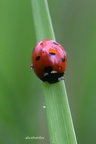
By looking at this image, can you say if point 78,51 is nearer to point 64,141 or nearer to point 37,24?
point 37,24

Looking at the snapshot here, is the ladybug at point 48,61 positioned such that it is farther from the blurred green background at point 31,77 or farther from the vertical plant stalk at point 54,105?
the blurred green background at point 31,77

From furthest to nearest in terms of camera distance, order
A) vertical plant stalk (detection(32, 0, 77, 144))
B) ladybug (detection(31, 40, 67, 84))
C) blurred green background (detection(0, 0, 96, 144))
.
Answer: blurred green background (detection(0, 0, 96, 144)) < ladybug (detection(31, 40, 67, 84)) < vertical plant stalk (detection(32, 0, 77, 144))

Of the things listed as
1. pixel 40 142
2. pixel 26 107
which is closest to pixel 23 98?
pixel 26 107

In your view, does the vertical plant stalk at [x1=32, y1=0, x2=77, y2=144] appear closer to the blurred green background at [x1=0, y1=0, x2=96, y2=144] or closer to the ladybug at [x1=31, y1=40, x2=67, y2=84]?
the ladybug at [x1=31, y1=40, x2=67, y2=84]

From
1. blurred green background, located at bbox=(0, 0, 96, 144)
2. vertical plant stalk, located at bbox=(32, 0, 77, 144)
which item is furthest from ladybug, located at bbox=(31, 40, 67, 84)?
blurred green background, located at bbox=(0, 0, 96, 144)

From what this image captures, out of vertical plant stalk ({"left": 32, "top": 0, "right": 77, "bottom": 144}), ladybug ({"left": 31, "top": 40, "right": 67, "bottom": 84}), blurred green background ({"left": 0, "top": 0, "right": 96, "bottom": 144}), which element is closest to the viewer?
vertical plant stalk ({"left": 32, "top": 0, "right": 77, "bottom": 144})

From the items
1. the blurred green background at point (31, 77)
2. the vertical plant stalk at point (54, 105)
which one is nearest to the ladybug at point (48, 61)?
the vertical plant stalk at point (54, 105)
